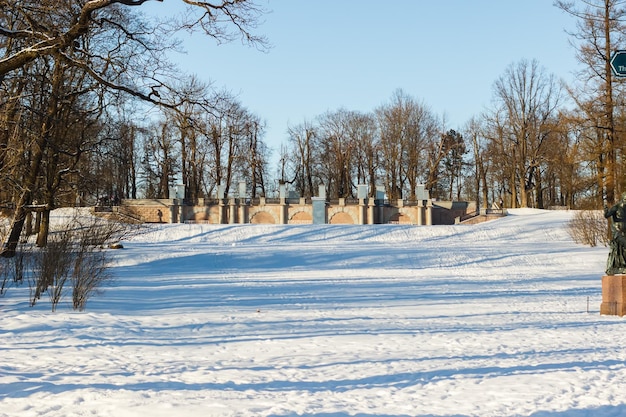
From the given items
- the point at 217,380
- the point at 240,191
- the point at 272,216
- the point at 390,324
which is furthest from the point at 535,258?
the point at 240,191

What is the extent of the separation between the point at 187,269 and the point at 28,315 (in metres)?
13.5

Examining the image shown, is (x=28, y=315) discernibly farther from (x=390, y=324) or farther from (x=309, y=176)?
(x=309, y=176)

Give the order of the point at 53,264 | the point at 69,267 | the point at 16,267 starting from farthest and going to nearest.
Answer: the point at 16,267 < the point at 69,267 < the point at 53,264

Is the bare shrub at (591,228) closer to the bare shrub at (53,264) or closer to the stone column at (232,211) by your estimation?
the bare shrub at (53,264)

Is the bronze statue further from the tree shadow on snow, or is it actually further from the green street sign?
the tree shadow on snow

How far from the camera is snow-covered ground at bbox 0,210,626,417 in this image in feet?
19.0

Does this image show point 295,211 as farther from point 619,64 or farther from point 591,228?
point 619,64

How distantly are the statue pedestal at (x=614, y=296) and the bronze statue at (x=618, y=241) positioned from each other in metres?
0.21

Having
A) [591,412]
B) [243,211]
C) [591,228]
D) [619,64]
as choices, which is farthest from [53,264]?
[243,211]

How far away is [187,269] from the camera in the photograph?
2398 centimetres

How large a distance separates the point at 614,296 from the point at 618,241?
1026mm

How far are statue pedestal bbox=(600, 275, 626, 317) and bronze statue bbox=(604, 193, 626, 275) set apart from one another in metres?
0.21

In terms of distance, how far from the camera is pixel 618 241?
12.2 meters

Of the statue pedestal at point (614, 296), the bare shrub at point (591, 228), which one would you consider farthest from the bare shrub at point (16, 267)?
the bare shrub at point (591, 228)
